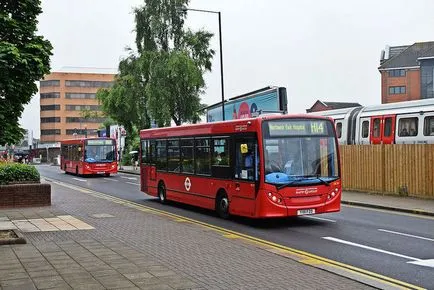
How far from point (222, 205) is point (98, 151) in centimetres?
2726

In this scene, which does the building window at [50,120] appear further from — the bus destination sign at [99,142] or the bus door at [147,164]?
A: the bus door at [147,164]

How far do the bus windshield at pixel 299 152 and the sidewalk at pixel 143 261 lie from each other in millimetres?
2296

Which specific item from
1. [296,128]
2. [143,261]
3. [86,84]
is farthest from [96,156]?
[86,84]

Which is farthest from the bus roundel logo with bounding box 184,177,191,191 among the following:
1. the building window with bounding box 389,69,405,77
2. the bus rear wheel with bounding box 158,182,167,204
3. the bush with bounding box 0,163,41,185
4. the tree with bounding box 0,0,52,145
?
the building window with bounding box 389,69,405,77

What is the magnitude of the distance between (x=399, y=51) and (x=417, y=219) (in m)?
93.5

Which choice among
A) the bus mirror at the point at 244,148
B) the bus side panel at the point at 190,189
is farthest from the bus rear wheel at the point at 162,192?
the bus mirror at the point at 244,148

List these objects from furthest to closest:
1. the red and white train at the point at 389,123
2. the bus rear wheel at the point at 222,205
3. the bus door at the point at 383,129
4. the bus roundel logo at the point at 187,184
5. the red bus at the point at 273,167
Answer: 1. the bus door at the point at 383,129
2. the red and white train at the point at 389,123
3. the bus roundel logo at the point at 187,184
4. the bus rear wheel at the point at 222,205
5. the red bus at the point at 273,167

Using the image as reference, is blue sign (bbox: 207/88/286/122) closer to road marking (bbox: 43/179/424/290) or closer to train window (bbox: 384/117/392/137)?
train window (bbox: 384/117/392/137)

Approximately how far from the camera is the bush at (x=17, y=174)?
17.9 m

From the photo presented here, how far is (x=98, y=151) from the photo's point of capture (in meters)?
41.0

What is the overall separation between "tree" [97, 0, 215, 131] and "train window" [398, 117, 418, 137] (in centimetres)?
2189

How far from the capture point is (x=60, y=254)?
9.14m

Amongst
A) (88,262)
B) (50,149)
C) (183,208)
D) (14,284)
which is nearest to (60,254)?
(88,262)

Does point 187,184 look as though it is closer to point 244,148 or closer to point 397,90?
point 244,148
